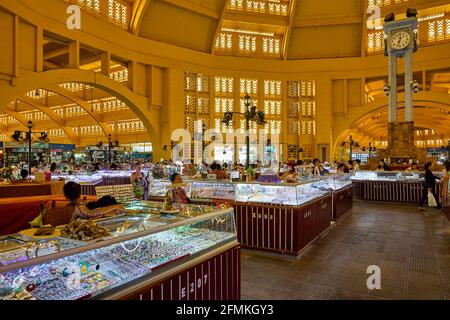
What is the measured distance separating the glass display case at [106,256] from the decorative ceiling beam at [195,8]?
19761mm

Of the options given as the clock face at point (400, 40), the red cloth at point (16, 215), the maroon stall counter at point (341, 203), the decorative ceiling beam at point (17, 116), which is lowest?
the maroon stall counter at point (341, 203)

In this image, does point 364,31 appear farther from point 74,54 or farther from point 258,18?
point 74,54

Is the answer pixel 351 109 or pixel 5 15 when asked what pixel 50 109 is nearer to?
pixel 5 15

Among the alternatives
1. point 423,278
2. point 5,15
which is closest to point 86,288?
point 423,278

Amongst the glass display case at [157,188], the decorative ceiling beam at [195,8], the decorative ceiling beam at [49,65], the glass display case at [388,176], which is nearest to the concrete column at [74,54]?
the decorative ceiling beam at [195,8]

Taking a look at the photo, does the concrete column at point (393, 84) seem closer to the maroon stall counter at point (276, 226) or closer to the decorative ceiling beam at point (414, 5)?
the decorative ceiling beam at point (414, 5)

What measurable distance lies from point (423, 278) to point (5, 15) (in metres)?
15.4

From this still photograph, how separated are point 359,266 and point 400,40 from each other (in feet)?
52.5

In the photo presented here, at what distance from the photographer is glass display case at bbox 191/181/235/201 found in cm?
612

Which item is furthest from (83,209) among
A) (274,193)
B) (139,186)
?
(274,193)

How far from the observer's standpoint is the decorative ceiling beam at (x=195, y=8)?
65.8 ft

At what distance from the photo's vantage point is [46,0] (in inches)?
558

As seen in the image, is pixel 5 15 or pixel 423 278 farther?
pixel 5 15

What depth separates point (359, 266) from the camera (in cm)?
480
